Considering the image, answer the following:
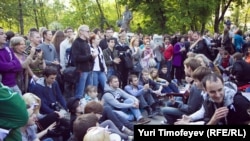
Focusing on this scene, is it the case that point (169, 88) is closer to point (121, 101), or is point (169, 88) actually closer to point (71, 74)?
point (121, 101)

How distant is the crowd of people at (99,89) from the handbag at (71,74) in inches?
1.0

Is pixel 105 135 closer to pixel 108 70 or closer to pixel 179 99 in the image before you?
pixel 179 99

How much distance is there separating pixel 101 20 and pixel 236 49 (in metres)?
23.2

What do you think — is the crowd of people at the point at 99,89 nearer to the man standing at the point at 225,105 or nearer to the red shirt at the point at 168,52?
the man standing at the point at 225,105

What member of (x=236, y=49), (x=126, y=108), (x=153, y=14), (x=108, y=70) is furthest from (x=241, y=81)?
(x=153, y=14)

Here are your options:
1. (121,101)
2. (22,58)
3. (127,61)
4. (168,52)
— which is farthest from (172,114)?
(168,52)

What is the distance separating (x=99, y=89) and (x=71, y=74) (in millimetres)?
875

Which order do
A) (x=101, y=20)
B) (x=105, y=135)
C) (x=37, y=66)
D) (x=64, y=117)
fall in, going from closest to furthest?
(x=105, y=135)
(x=64, y=117)
(x=37, y=66)
(x=101, y=20)

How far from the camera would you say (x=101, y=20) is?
117ft

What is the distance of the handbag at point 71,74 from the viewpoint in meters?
7.63

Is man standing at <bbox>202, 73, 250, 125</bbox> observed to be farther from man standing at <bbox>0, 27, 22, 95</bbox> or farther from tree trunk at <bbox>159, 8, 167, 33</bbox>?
tree trunk at <bbox>159, 8, 167, 33</bbox>

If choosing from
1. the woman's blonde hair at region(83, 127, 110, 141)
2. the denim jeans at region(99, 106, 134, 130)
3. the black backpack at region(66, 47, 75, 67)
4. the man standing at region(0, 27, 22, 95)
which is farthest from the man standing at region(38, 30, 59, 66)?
the woman's blonde hair at region(83, 127, 110, 141)

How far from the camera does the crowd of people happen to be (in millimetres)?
3469

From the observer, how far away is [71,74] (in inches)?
301
